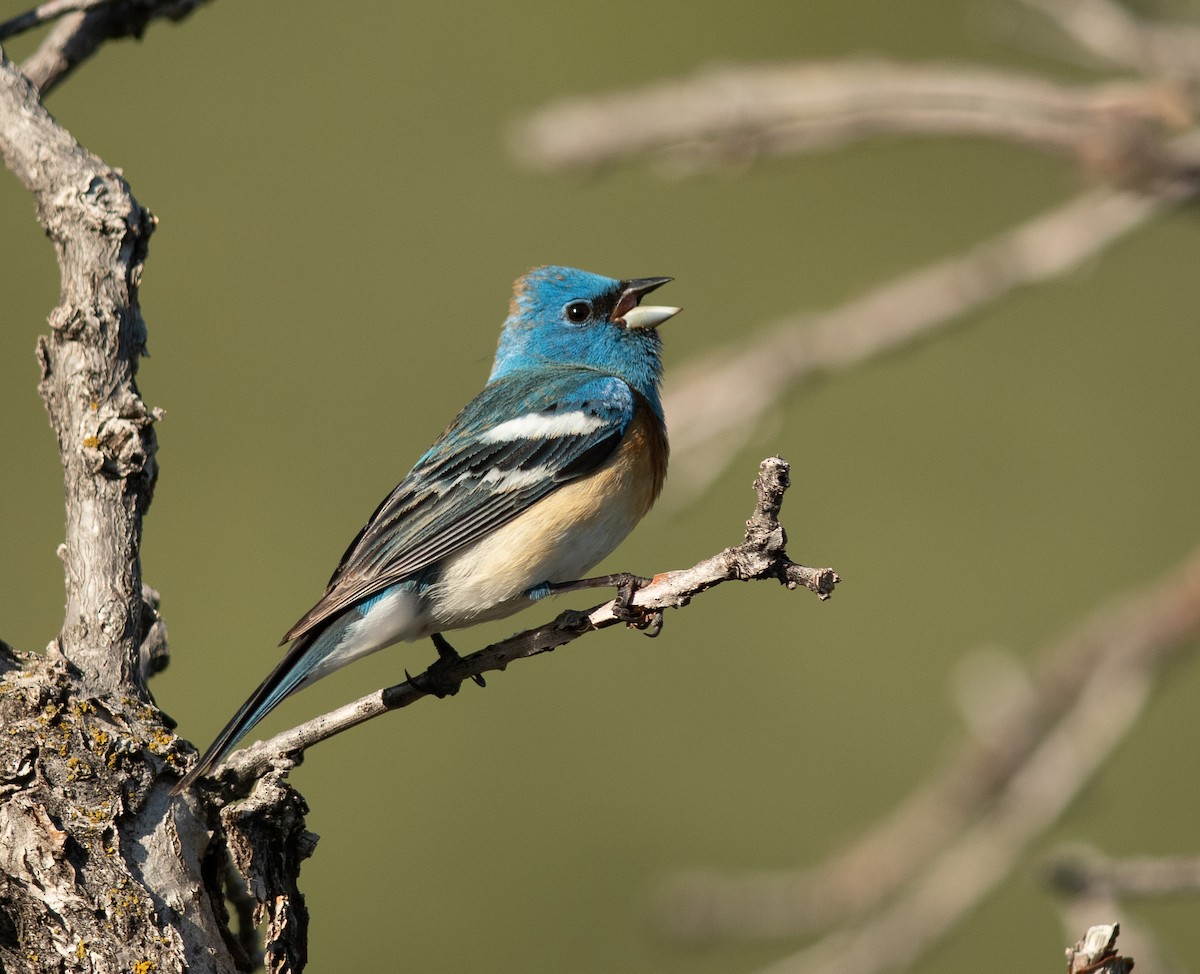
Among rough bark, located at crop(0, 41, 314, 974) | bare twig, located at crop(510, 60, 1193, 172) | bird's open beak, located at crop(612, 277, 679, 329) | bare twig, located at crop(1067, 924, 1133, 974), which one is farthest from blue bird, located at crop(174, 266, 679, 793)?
bare twig, located at crop(1067, 924, 1133, 974)

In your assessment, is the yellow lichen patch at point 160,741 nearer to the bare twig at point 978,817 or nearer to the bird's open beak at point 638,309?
the bare twig at point 978,817

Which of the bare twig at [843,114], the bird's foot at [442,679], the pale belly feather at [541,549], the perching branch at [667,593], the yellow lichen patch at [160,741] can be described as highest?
the bare twig at [843,114]

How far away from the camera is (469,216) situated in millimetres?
8047

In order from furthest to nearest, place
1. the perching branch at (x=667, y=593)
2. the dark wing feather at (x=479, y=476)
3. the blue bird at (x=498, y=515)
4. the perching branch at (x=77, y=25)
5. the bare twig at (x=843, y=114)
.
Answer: the bare twig at (x=843, y=114)
the dark wing feather at (x=479, y=476)
the blue bird at (x=498, y=515)
the perching branch at (x=77, y=25)
the perching branch at (x=667, y=593)

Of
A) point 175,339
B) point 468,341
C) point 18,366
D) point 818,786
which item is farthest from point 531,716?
point 18,366

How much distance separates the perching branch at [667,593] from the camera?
1.96 meters

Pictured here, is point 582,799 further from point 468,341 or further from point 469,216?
point 469,216

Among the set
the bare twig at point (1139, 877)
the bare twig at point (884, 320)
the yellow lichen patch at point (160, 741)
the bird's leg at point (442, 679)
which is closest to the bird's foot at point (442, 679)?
the bird's leg at point (442, 679)

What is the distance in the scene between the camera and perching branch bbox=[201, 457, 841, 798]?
6.44 feet

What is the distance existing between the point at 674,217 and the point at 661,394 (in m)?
4.48

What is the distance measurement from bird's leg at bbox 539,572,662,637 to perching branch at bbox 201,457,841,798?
20mm

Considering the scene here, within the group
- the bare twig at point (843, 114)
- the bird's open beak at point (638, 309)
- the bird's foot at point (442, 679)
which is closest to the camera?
the bird's foot at point (442, 679)

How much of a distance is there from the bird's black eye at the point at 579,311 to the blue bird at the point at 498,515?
0.96ft

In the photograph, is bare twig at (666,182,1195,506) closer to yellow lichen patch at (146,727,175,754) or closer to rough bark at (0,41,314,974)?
rough bark at (0,41,314,974)
